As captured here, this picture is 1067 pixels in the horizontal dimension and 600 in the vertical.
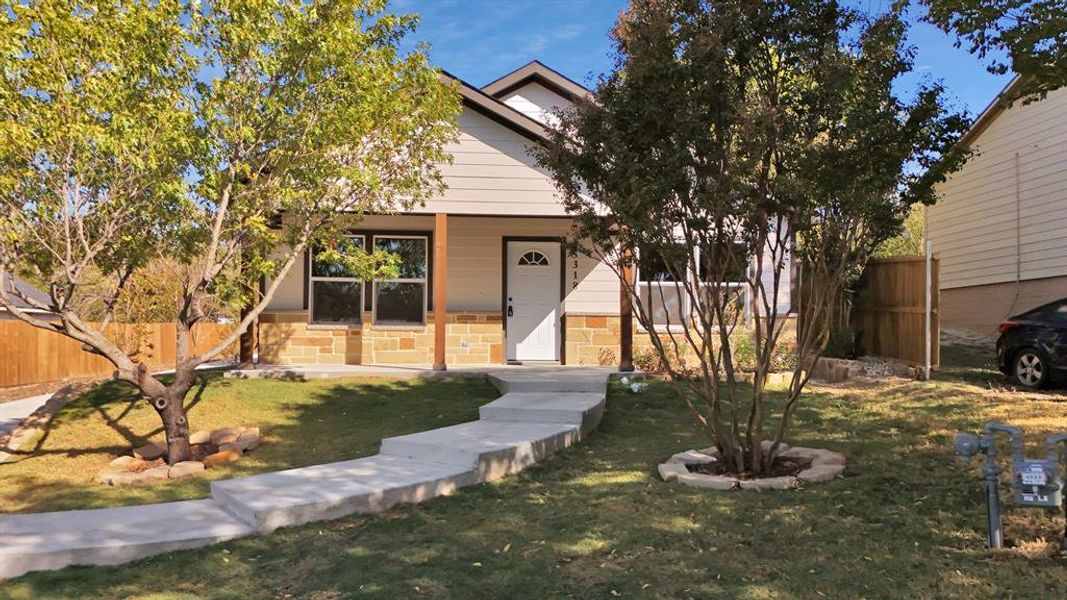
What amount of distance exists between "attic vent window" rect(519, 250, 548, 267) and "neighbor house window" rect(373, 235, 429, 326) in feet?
5.73

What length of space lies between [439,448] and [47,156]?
4.35 meters

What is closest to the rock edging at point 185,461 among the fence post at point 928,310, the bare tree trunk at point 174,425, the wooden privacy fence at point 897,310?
the bare tree trunk at point 174,425

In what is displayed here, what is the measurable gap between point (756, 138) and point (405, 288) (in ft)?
29.4

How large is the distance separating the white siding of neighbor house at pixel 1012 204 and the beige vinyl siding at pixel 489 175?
765 centimetres

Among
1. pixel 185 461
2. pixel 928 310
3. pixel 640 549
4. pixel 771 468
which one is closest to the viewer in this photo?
pixel 640 549

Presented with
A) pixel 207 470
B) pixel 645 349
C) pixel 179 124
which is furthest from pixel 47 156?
pixel 645 349

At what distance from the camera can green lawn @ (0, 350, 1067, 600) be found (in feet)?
12.1

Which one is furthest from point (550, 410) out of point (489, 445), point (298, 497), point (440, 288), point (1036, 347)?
point (1036, 347)

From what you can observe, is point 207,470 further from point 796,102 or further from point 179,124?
point 796,102

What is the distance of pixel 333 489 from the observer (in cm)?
534

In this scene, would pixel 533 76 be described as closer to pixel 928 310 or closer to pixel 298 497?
pixel 928 310

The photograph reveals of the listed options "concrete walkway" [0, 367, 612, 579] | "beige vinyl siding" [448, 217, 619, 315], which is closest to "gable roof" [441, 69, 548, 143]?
"beige vinyl siding" [448, 217, 619, 315]

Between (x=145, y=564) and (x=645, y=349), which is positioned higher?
Result: (x=645, y=349)

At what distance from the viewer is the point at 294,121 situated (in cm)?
736
